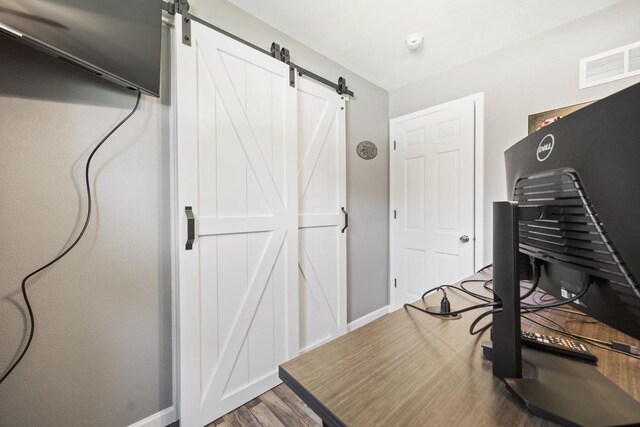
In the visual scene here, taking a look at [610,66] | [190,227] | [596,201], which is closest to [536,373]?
[596,201]

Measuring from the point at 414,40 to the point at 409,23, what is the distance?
8.0 inches

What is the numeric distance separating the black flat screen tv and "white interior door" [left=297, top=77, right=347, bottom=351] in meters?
1.09

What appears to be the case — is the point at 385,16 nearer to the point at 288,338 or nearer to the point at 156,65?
the point at 156,65

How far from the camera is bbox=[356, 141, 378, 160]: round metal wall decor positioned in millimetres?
2699

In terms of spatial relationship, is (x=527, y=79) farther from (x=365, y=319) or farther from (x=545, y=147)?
(x=365, y=319)

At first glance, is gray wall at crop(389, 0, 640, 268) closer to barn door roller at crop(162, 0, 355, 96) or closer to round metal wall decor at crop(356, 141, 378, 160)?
round metal wall decor at crop(356, 141, 378, 160)

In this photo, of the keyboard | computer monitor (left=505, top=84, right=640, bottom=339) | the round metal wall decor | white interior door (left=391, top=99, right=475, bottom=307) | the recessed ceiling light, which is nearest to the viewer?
computer monitor (left=505, top=84, right=640, bottom=339)

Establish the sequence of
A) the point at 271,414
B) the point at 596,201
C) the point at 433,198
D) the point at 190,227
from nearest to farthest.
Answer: the point at 596,201, the point at 190,227, the point at 271,414, the point at 433,198

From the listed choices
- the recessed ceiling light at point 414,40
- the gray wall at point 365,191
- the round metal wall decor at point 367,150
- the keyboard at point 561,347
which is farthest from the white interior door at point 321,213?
the keyboard at point 561,347

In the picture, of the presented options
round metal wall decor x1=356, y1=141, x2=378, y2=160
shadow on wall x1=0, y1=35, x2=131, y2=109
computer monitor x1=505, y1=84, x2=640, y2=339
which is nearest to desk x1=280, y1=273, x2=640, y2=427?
computer monitor x1=505, y1=84, x2=640, y2=339

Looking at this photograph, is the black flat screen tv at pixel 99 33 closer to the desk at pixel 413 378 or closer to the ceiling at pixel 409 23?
the ceiling at pixel 409 23

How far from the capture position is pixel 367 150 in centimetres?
276

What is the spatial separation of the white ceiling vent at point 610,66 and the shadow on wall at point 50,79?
3.11 m

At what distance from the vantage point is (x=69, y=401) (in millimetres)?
1223
